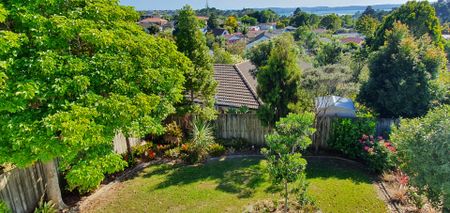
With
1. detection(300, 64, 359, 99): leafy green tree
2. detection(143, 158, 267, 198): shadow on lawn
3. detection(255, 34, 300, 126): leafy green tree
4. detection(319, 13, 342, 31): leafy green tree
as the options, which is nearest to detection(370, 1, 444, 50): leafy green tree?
detection(300, 64, 359, 99): leafy green tree

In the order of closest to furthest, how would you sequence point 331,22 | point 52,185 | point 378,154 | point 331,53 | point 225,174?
point 52,185, point 378,154, point 225,174, point 331,53, point 331,22

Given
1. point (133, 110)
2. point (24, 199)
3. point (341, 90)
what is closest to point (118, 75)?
point (133, 110)

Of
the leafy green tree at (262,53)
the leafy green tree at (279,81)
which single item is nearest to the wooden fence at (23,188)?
the leafy green tree at (279,81)

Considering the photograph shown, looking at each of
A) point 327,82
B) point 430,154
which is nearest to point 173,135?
point 327,82

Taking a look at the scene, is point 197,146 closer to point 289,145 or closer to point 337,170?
point 289,145

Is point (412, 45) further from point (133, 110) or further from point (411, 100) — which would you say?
point (133, 110)
